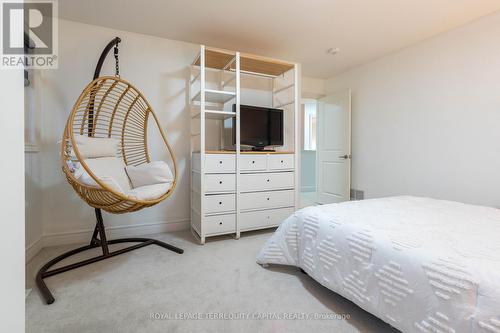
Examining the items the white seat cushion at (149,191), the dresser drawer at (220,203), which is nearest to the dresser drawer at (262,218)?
the dresser drawer at (220,203)

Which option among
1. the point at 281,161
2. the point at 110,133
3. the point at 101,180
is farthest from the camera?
the point at 281,161

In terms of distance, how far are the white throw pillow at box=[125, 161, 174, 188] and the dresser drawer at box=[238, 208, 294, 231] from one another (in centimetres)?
94

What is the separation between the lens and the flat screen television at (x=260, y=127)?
9.33 ft

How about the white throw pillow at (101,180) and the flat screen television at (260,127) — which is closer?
the white throw pillow at (101,180)

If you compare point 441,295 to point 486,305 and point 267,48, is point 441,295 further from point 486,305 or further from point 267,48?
point 267,48

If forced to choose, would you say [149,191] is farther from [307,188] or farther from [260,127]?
[307,188]

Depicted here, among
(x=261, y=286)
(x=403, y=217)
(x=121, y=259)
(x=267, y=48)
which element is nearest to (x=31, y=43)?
(x=121, y=259)

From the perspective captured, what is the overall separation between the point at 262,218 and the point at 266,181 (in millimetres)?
435

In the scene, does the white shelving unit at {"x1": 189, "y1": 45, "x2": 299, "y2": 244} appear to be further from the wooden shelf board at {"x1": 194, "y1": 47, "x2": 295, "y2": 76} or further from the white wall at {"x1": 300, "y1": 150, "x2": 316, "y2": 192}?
the white wall at {"x1": 300, "y1": 150, "x2": 316, "y2": 192}

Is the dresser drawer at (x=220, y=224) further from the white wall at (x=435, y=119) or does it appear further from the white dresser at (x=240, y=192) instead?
the white wall at (x=435, y=119)

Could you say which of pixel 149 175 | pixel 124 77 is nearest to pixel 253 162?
pixel 149 175

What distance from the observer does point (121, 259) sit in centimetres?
205

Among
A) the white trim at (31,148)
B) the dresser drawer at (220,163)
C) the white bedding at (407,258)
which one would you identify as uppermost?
the white trim at (31,148)

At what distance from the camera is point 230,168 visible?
2.57m
